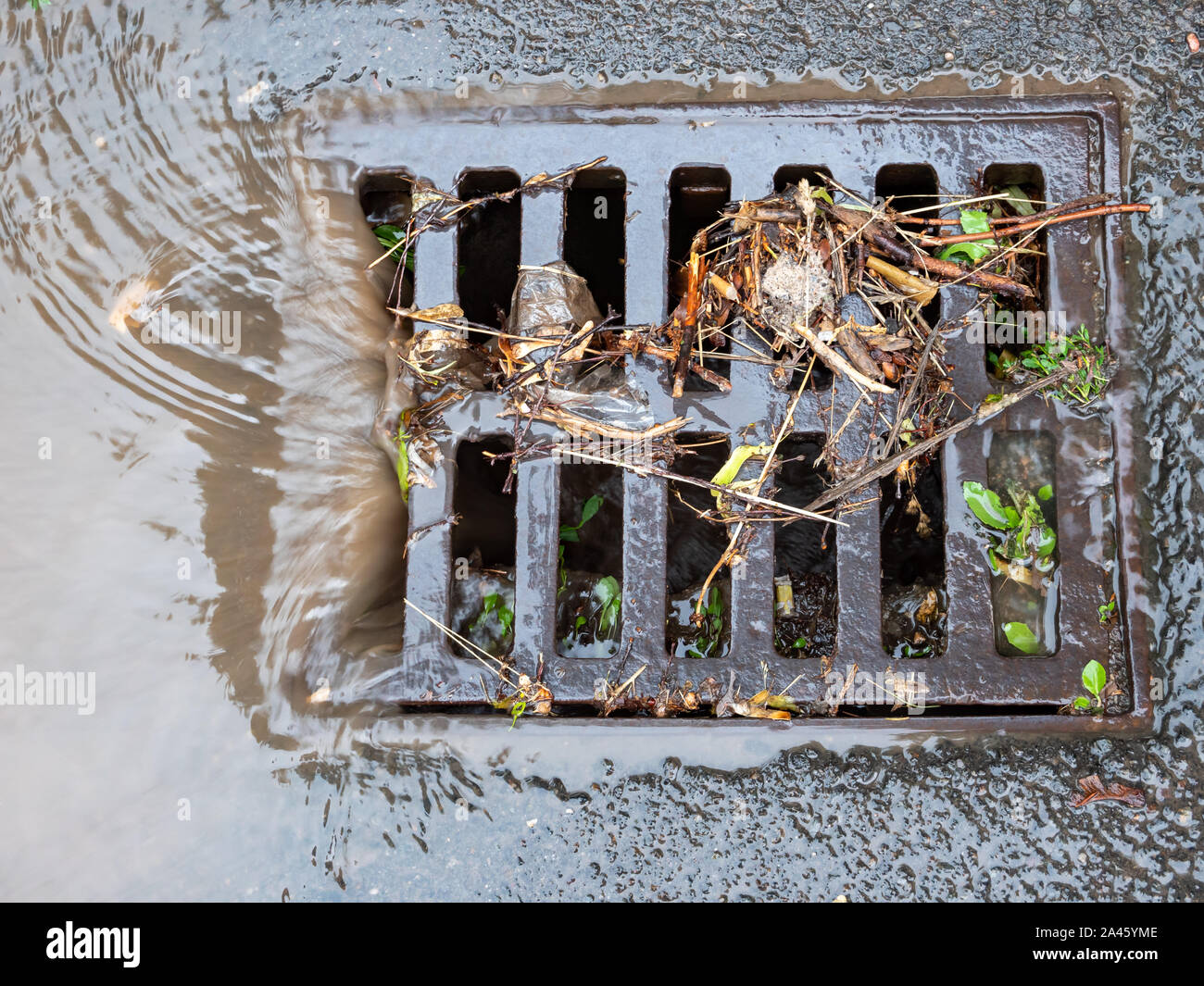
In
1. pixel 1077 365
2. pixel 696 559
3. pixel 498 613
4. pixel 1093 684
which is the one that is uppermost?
A: pixel 1077 365

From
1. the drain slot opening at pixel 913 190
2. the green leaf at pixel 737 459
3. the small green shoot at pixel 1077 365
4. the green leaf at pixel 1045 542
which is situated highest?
the drain slot opening at pixel 913 190

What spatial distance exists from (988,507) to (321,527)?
1200mm

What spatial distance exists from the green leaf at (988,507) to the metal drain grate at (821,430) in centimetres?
2

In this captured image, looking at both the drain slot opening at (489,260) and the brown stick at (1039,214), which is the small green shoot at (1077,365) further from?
the drain slot opening at (489,260)

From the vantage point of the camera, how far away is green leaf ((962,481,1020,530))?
57.2 inches

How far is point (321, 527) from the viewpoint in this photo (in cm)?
155

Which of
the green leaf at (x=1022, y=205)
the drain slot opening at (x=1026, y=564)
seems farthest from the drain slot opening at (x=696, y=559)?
the green leaf at (x=1022, y=205)

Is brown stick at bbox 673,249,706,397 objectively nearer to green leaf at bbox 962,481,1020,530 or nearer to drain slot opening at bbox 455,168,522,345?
drain slot opening at bbox 455,168,522,345

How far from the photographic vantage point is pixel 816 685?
1463mm

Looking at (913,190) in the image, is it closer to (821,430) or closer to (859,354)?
(859,354)

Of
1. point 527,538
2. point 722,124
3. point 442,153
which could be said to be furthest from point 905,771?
point 442,153

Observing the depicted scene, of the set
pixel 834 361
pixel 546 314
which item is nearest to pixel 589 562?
pixel 546 314

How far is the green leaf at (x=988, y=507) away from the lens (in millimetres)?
1452
